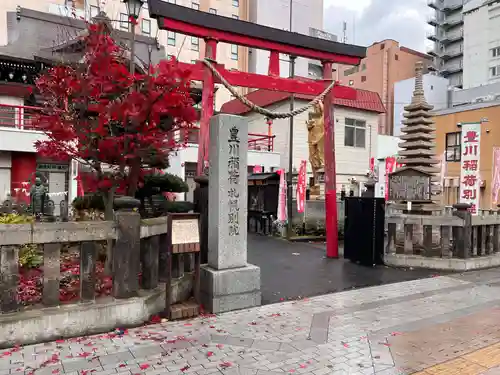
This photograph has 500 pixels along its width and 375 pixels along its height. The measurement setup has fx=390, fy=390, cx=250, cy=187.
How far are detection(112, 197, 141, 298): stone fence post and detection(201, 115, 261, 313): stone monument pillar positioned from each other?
132 centimetres

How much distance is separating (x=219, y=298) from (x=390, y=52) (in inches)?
1936

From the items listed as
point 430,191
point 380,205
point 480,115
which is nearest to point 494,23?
point 480,115

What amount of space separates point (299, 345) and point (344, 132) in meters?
23.4

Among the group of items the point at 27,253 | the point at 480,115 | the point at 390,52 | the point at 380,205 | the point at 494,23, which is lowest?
the point at 27,253

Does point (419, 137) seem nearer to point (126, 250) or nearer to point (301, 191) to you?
point (301, 191)

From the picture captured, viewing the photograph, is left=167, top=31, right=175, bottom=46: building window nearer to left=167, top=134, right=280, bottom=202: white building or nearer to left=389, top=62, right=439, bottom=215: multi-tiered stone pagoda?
left=167, top=134, right=280, bottom=202: white building

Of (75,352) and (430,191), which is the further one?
(430,191)

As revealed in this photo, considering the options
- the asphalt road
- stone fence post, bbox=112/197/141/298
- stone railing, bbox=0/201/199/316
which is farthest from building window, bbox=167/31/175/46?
stone fence post, bbox=112/197/141/298

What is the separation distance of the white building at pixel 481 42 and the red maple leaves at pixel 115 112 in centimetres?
4994

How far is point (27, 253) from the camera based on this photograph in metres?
6.51

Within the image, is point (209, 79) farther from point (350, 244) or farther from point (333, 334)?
point (333, 334)

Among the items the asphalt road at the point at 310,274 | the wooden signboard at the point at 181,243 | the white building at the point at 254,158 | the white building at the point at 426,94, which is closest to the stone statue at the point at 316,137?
the white building at the point at 254,158

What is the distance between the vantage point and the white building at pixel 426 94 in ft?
145

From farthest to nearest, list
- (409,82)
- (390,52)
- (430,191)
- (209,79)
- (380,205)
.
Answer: (390,52) → (409,82) → (430,191) → (380,205) → (209,79)
